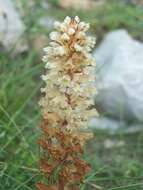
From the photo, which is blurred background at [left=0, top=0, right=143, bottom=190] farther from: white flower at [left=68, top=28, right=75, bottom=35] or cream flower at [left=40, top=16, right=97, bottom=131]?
white flower at [left=68, top=28, right=75, bottom=35]

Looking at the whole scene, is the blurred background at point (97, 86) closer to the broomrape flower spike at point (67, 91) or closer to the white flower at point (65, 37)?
the broomrape flower spike at point (67, 91)

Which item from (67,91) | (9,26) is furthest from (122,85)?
(67,91)

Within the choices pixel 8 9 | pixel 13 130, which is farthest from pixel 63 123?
pixel 8 9

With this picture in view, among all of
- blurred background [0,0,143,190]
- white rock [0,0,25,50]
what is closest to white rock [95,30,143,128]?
blurred background [0,0,143,190]

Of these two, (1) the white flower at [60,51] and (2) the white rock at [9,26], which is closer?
(1) the white flower at [60,51]

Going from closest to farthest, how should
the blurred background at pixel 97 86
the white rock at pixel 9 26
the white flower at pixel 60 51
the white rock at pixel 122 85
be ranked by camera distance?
the white flower at pixel 60 51
the blurred background at pixel 97 86
the white rock at pixel 122 85
the white rock at pixel 9 26

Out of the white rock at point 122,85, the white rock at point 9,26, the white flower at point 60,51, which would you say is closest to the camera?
the white flower at point 60,51

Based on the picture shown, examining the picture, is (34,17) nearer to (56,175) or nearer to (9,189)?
(9,189)

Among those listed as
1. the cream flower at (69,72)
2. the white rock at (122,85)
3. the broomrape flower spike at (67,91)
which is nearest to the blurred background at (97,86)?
the white rock at (122,85)
